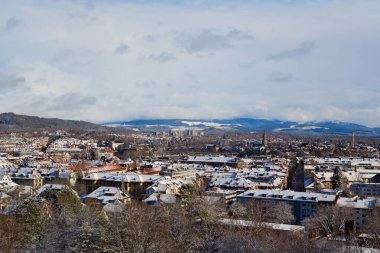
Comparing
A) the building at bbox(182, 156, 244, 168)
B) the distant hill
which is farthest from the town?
the distant hill

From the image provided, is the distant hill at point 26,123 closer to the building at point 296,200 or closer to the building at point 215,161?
the building at point 215,161

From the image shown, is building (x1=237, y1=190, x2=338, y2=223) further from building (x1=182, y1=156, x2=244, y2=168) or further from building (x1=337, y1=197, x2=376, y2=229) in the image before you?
building (x1=182, y1=156, x2=244, y2=168)

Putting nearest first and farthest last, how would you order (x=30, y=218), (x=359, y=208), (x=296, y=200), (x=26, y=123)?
(x=30, y=218), (x=359, y=208), (x=296, y=200), (x=26, y=123)

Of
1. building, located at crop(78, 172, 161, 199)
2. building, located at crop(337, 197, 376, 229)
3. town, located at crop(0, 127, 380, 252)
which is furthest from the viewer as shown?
building, located at crop(78, 172, 161, 199)

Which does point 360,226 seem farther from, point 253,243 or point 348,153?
point 348,153

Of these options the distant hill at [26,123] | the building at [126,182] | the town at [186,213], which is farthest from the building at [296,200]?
the distant hill at [26,123]

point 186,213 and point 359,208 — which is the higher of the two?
point 186,213

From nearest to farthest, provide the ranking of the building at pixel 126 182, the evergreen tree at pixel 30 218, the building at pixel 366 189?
1. the evergreen tree at pixel 30 218
2. the building at pixel 126 182
3. the building at pixel 366 189

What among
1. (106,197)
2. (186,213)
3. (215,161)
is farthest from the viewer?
(215,161)

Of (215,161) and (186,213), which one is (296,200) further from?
(215,161)

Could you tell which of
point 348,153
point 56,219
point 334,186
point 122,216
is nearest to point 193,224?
point 122,216

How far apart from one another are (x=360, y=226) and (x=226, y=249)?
12640mm

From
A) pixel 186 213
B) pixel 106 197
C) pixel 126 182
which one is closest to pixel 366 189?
pixel 126 182

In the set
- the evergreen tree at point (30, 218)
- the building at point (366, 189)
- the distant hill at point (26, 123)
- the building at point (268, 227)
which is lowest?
the building at point (366, 189)
